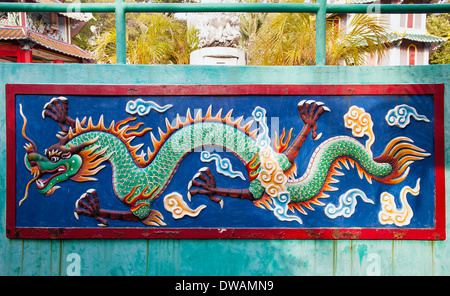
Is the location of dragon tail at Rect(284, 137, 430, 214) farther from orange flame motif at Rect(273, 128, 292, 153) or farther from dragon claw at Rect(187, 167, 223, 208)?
dragon claw at Rect(187, 167, 223, 208)

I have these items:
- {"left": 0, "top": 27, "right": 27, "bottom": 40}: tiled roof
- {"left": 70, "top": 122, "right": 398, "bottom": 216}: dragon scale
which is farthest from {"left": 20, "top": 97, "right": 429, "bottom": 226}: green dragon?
{"left": 0, "top": 27, "right": 27, "bottom": 40}: tiled roof

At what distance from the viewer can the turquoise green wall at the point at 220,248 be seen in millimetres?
2193

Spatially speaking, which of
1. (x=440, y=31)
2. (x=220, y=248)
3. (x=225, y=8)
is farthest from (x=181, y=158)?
(x=440, y=31)

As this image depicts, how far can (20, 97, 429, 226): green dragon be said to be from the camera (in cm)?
218

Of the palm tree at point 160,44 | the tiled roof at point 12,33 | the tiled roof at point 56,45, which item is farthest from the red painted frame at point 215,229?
the tiled roof at point 56,45

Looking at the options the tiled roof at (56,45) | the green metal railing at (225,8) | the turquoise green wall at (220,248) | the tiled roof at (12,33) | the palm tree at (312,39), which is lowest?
the turquoise green wall at (220,248)

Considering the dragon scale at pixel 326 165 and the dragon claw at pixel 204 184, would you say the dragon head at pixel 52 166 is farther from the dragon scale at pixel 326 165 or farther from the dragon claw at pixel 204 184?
the dragon scale at pixel 326 165

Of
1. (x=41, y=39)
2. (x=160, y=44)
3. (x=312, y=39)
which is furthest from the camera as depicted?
(x=41, y=39)

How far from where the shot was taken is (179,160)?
2.19 metres

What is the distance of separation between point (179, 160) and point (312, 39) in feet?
8.99

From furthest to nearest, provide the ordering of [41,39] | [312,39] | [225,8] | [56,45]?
1. [56,45]
2. [41,39]
3. [312,39]
4. [225,8]

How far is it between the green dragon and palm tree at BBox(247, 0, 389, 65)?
2.07 m

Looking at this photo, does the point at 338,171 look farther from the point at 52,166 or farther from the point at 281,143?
the point at 52,166

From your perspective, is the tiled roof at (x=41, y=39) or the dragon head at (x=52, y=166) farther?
the tiled roof at (x=41, y=39)
